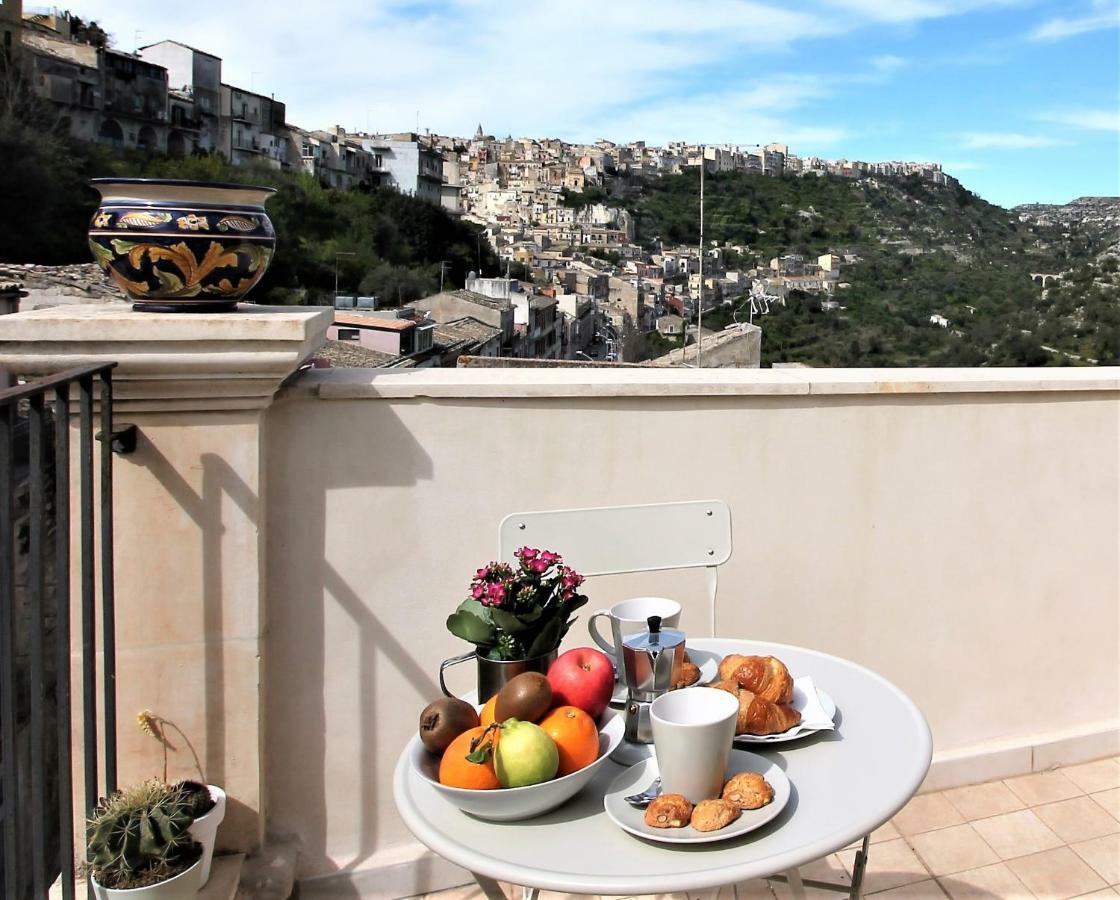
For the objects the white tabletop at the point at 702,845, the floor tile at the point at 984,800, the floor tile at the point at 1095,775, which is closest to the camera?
the white tabletop at the point at 702,845

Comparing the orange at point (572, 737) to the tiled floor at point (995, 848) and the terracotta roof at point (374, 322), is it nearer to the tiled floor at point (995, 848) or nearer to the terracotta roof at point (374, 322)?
the tiled floor at point (995, 848)

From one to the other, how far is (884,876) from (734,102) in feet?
196

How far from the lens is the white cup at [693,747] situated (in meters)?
1.18

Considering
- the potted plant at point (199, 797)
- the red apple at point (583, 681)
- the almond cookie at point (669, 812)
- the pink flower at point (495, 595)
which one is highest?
the pink flower at point (495, 595)

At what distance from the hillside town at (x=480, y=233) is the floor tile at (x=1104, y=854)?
26.2ft

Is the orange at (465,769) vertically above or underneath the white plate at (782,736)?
above

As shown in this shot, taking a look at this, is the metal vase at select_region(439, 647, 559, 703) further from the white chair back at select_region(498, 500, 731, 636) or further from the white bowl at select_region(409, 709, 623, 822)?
the white chair back at select_region(498, 500, 731, 636)

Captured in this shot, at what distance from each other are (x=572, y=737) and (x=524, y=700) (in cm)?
8

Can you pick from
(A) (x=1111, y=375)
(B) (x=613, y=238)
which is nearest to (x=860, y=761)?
(A) (x=1111, y=375)

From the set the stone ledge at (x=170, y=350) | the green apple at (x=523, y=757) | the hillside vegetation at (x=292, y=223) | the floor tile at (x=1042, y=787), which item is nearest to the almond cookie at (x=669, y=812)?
the green apple at (x=523, y=757)

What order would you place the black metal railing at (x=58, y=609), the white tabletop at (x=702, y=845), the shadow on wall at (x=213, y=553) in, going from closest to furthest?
the white tabletop at (x=702, y=845), the black metal railing at (x=58, y=609), the shadow on wall at (x=213, y=553)

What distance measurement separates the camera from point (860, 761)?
53.8 inches

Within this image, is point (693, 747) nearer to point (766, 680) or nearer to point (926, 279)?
point (766, 680)

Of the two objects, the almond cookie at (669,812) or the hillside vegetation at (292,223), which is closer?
the almond cookie at (669,812)
